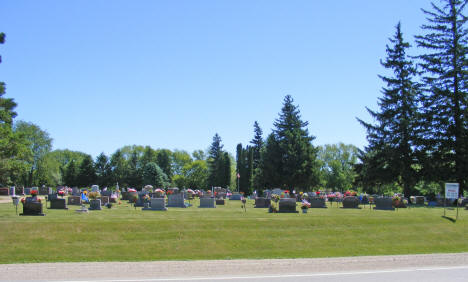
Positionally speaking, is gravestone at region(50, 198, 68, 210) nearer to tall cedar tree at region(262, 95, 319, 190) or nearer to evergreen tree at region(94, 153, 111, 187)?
tall cedar tree at region(262, 95, 319, 190)

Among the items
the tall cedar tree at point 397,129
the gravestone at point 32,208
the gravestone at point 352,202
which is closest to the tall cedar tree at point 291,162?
the tall cedar tree at point 397,129

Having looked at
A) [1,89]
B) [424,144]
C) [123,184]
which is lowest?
[123,184]

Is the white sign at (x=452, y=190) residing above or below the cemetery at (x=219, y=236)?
above

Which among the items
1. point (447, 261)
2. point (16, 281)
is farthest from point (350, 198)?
point (16, 281)

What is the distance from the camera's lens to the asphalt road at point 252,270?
39.8 feet

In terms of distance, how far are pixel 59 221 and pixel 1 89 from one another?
2795 cm

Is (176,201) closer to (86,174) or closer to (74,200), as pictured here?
(74,200)

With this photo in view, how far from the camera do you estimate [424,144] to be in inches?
1817

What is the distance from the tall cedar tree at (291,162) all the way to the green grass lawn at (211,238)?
40.1m

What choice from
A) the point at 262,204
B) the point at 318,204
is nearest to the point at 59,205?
the point at 262,204

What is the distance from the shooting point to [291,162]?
205 feet

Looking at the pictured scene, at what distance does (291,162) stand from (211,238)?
151ft

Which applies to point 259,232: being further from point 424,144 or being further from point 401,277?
point 424,144

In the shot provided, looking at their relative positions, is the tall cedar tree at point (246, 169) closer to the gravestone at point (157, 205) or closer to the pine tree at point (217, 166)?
the pine tree at point (217, 166)
